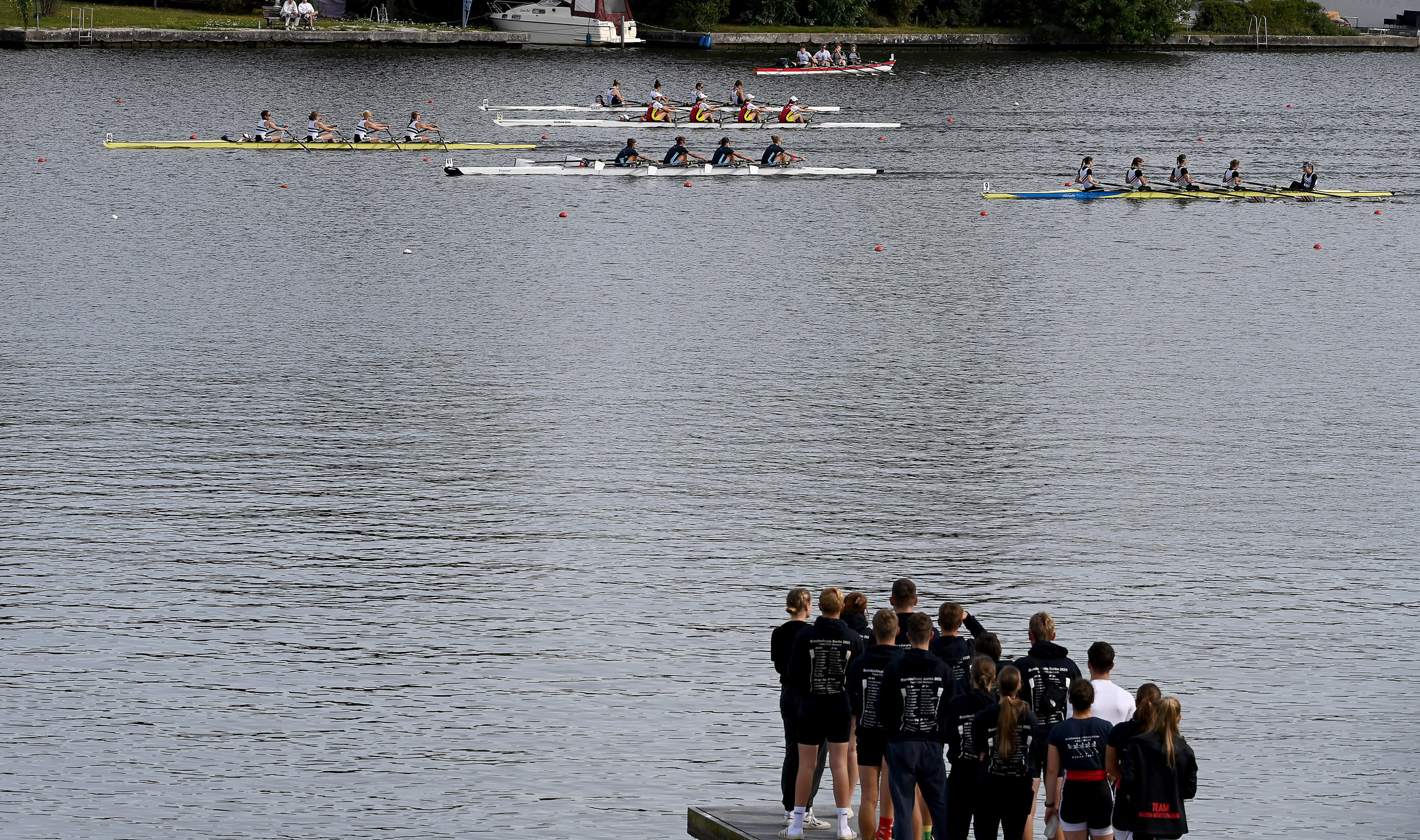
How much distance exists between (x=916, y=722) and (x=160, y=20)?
88206 millimetres

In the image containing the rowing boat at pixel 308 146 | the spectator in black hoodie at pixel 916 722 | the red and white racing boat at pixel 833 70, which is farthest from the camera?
the red and white racing boat at pixel 833 70

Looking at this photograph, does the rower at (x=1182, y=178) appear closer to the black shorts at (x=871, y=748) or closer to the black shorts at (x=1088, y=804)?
the black shorts at (x=871, y=748)

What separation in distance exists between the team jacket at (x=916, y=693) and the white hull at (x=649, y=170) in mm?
41599

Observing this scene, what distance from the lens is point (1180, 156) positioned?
51125mm

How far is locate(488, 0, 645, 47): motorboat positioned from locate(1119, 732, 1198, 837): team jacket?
289ft

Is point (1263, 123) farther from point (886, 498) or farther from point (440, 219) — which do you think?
point (886, 498)

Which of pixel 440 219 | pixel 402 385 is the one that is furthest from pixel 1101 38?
pixel 402 385

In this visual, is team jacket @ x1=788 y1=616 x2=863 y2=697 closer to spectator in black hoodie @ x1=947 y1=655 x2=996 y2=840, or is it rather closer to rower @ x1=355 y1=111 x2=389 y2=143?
spectator in black hoodie @ x1=947 y1=655 x2=996 y2=840

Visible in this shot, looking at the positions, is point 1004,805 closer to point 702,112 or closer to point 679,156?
point 679,156

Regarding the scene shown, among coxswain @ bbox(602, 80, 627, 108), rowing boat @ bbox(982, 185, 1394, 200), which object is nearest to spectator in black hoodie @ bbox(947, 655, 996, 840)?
rowing boat @ bbox(982, 185, 1394, 200)

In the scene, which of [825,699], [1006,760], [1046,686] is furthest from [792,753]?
[1046,686]

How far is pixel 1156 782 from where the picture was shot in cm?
1072

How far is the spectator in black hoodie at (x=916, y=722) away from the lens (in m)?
11.4

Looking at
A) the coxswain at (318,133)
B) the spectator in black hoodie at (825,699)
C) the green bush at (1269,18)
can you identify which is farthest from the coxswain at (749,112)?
the spectator in black hoodie at (825,699)
